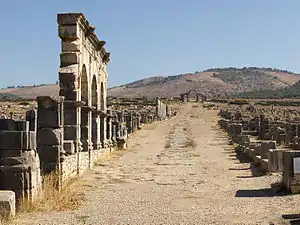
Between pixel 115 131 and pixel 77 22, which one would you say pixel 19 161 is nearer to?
pixel 77 22

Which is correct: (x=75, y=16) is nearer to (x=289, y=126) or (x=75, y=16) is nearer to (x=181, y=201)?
(x=181, y=201)

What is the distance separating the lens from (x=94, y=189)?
13.6 meters

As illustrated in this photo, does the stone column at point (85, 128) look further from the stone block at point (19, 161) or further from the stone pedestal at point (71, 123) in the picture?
the stone block at point (19, 161)

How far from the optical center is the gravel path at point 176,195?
959 cm

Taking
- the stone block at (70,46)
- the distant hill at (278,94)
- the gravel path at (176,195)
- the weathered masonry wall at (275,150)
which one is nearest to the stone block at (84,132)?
the gravel path at (176,195)

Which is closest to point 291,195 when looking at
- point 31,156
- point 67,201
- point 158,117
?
point 67,201

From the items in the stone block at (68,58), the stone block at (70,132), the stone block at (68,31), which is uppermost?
the stone block at (68,31)

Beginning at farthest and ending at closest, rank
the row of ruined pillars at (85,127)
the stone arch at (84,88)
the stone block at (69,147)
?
the stone arch at (84,88), the row of ruined pillars at (85,127), the stone block at (69,147)

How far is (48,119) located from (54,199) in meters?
2.83

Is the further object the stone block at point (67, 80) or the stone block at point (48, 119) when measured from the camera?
the stone block at point (67, 80)

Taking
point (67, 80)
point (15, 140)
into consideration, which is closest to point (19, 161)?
point (15, 140)

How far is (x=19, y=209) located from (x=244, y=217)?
3917mm

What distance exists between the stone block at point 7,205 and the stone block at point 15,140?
104 centimetres

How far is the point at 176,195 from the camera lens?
12.5 m
